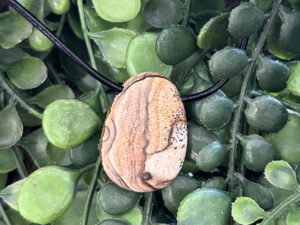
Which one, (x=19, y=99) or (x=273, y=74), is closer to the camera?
(x=273, y=74)

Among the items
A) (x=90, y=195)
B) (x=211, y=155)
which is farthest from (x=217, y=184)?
(x=90, y=195)

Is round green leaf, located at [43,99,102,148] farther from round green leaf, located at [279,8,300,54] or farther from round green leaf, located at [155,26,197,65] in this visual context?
round green leaf, located at [279,8,300,54]

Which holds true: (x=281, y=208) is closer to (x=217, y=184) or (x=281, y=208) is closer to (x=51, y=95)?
(x=217, y=184)

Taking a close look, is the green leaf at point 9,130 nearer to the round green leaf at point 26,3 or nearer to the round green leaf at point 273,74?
the round green leaf at point 26,3

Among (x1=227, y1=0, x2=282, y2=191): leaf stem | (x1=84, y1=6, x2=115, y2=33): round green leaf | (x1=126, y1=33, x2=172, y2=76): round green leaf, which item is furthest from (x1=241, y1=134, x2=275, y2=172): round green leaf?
(x1=84, y1=6, x2=115, y2=33): round green leaf

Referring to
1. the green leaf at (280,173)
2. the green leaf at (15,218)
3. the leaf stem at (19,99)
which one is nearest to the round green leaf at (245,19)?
the green leaf at (280,173)

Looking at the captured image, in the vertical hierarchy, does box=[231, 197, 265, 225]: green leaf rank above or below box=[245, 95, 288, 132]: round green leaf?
below
